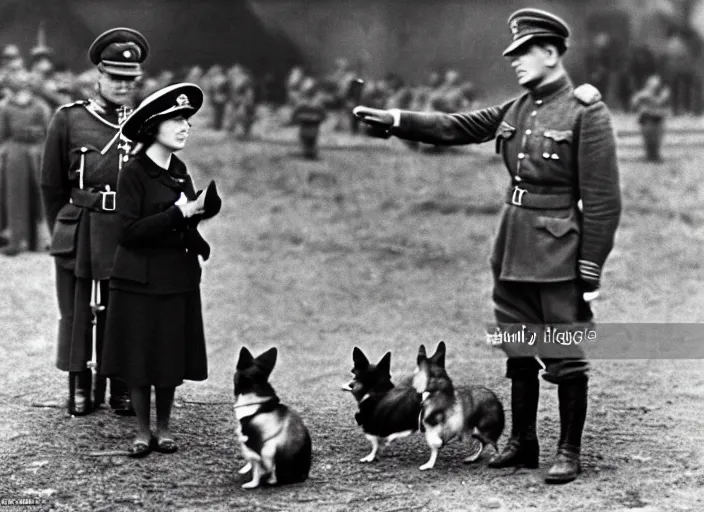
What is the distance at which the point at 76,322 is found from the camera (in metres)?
6.55

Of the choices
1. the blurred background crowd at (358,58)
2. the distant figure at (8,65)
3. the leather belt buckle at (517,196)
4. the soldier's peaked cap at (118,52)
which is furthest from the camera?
the blurred background crowd at (358,58)

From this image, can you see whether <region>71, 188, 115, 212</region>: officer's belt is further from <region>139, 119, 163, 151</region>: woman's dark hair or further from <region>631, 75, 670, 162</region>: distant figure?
<region>631, 75, 670, 162</region>: distant figure

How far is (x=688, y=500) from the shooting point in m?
5.18

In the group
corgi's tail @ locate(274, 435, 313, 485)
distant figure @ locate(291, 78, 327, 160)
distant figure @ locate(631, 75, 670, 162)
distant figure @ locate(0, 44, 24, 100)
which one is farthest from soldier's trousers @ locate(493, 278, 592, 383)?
distant figure @ locate(631, 75, 670, 162)

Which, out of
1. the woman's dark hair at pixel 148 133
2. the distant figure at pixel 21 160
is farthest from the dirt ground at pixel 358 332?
the woman's dark hair at pixel 148 133

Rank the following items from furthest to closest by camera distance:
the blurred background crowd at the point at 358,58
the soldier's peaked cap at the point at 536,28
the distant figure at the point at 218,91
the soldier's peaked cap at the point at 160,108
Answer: the distant figure at the point at 218,91, the blurred background crowd at the point at 358,58, the soldier's peaked cap at the point at 160,108, the soldier's peaked cap at the point at 536,28

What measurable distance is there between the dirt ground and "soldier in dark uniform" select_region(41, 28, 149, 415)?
0.36m

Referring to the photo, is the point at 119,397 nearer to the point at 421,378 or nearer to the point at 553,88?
the point at 421,378

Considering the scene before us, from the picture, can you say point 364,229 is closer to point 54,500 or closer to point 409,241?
point 409,241

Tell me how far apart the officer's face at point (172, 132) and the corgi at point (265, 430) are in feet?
3.56

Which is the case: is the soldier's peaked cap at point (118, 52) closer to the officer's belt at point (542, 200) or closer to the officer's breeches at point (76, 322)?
the officer's breeches at point (76, 322)

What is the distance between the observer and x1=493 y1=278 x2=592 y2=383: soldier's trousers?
17.8 feet

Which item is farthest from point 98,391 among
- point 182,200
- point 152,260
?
point 182,200

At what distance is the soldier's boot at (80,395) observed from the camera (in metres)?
6.56
